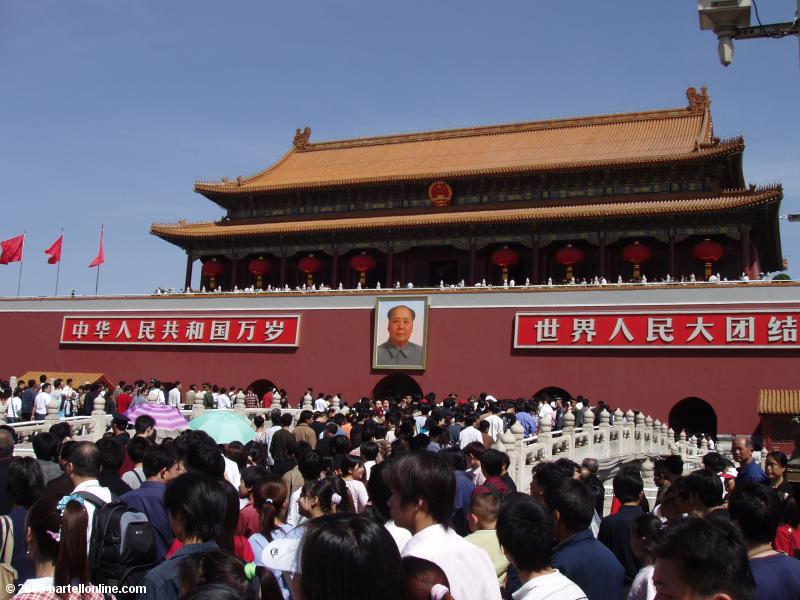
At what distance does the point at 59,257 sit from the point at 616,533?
25234mm

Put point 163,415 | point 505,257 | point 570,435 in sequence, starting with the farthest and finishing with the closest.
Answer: point 505,257 < point 570,435 < point 163,415

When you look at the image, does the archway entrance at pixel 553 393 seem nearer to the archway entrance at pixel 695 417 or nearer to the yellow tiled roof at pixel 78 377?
the archway entrance at pixel 695 417

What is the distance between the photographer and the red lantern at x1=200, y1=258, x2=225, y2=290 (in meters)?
27.2

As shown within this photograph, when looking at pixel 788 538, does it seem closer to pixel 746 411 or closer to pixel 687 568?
pixel 687 568

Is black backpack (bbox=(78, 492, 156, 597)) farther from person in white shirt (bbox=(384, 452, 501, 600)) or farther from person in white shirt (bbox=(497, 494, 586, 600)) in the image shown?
person in white shirt (bbox=(497, 494, 586, 600))

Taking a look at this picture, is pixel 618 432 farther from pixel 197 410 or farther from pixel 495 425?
pixel 197 410

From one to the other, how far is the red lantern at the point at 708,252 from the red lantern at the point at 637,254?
1.23 m

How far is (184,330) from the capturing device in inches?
963

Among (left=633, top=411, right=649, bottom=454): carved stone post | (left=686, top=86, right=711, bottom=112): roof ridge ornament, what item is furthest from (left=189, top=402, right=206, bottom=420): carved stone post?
(left=686, top=86, right=711, bottom=112): roof ridge ornament

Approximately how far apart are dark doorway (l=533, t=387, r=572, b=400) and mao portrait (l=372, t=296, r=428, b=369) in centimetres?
322

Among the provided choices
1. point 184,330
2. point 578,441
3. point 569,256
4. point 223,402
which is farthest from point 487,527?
point 184,330

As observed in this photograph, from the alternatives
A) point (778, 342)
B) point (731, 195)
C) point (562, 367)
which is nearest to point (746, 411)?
point (778, 342)

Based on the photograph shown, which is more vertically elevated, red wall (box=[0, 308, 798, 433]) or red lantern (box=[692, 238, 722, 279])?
red lantern (box=[692, 238, 722, 279])

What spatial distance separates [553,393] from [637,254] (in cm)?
458
